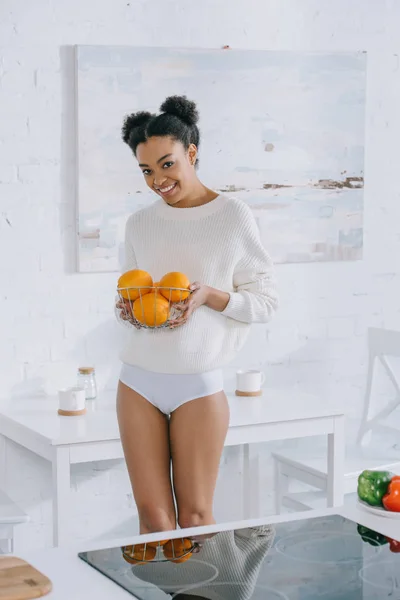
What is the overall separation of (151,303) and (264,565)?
0.76 metres

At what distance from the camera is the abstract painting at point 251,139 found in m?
3.21

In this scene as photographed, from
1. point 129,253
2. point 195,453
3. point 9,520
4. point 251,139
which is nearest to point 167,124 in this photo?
point 129,253

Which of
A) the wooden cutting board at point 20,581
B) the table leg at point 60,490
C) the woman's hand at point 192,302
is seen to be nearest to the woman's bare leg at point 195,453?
the woman's hand at point 192,302

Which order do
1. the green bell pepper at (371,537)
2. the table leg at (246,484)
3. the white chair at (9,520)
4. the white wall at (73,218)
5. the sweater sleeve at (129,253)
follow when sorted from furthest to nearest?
the table leg at (246,484) < the white wall at (73,218) < the white chair at (9,520) < the sweater sleeve at (129,253) < the green bell pepper at (371,537)

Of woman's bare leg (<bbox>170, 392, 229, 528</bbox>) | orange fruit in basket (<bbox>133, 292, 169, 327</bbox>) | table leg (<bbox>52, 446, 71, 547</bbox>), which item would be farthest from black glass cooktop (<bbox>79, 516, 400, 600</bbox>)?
table leg (<bbox>52, 446, 71, 547</bbox>)

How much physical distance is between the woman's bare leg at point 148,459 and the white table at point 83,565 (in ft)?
1.50

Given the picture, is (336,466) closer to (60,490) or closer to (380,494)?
(60,490)

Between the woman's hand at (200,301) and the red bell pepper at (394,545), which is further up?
the woman's hand at (200,301)

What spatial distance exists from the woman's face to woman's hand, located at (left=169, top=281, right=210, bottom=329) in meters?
0.23

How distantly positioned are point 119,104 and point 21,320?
0.77m

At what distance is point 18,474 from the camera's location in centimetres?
320

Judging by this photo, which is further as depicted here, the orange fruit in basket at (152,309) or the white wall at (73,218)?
the white wall at (73,218)

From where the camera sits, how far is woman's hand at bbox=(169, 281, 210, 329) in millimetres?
2092

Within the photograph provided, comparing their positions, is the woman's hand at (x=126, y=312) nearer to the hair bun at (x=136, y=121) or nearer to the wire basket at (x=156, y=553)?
the hair bun at (x=136, y=121)
